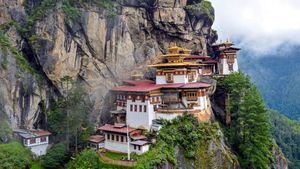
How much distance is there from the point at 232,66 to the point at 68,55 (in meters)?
26.9

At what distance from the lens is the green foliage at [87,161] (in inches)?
1495

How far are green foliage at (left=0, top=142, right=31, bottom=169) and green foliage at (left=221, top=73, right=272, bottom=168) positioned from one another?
26125mm

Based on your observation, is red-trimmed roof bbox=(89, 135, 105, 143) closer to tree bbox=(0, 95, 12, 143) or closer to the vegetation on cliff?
Answer: the vegetation on cliff

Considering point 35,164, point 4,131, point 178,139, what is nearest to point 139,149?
point 178,139

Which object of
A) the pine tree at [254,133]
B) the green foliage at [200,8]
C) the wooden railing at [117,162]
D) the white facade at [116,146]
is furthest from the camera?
the green foliage at [200,8]

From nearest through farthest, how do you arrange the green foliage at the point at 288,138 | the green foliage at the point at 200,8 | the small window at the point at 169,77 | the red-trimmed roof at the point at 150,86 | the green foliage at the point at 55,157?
the green foliage at the point at 55,157 < the red-trimmed roof at the point at 150,86 < the small window at the point at 169,77 < the green foliage at the point at 200,8 < the green foliage at the point at 288,138

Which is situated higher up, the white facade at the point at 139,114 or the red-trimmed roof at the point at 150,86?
the red-trimmed roof at the point at 150,86

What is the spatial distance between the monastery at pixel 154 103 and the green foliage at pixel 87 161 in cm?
369

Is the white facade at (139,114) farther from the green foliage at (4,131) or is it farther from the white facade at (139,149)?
the green foliage at (4,131)

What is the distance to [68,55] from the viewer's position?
47.6 metres

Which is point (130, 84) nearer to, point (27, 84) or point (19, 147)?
point (27, 84)

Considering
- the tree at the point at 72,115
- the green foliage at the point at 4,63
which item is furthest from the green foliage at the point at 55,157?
the green foliage at the point at 4,63

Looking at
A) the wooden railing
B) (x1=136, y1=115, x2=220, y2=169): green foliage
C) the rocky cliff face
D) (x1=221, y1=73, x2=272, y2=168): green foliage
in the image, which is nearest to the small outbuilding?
the wooden railing

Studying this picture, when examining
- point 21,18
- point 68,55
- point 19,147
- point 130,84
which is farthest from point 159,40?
point 19,147
